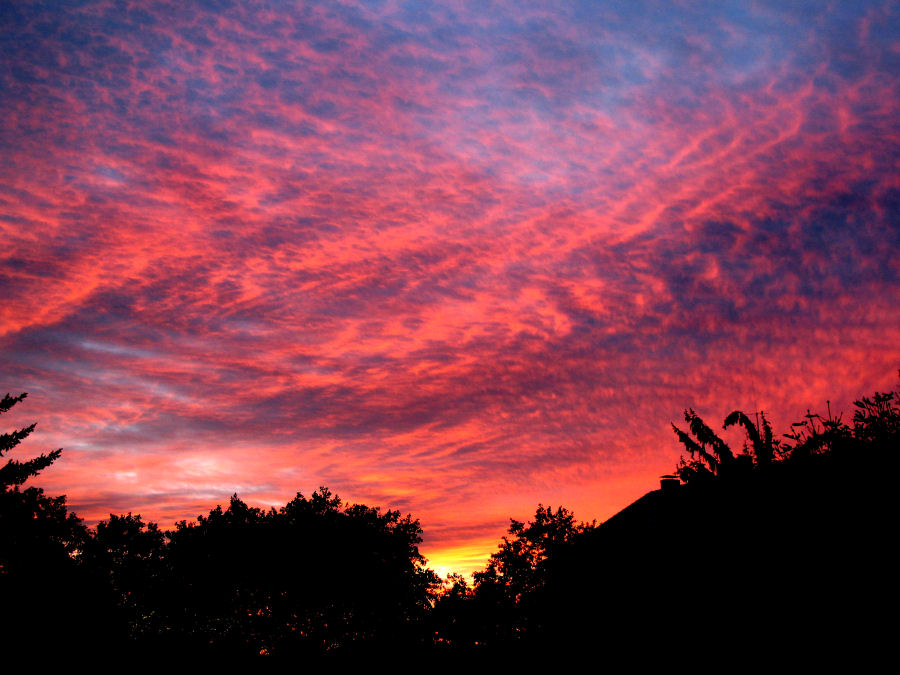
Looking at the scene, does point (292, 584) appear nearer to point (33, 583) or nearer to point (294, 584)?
point (294, 584)

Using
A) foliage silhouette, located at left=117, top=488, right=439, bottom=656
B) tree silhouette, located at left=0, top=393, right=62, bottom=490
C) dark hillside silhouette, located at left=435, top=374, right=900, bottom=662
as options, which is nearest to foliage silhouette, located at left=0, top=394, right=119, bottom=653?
tree silhouette, located at left=0, top=393, right=62, bottom=490

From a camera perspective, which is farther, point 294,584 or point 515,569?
point 515,569

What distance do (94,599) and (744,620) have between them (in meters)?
16.7

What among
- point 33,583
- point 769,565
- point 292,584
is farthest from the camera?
point 292,584

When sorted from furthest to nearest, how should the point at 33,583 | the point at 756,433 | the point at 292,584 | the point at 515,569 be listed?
the point at 515,569 → the point at 292,584 → the point at 756,433 → the point at 33,583

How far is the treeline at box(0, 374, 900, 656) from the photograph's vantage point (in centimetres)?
1141

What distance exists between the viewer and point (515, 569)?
198ft

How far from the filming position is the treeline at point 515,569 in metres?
11.4

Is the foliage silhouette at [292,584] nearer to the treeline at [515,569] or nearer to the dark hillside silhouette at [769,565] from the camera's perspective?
the treeline at [515,569]

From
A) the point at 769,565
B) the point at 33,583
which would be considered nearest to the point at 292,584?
the point at 33,583

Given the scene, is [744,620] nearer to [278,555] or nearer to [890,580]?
[890,580]

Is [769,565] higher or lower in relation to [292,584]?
higher

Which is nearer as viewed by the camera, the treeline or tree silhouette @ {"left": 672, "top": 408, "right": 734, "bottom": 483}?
the treeline

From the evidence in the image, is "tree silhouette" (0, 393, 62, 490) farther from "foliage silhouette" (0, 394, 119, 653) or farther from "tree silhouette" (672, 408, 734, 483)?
"tree silhouette" (672, 408, 734, 483)
